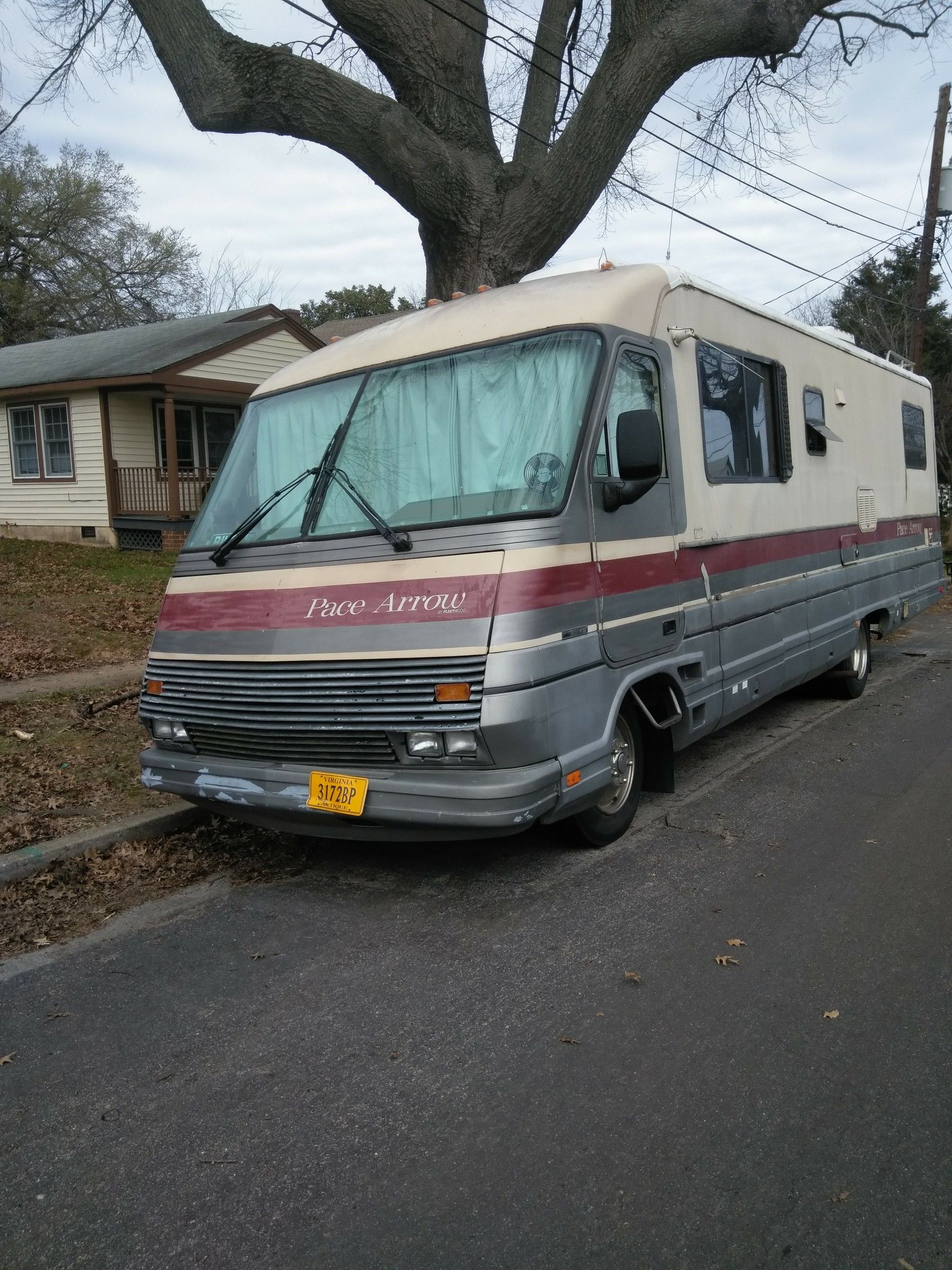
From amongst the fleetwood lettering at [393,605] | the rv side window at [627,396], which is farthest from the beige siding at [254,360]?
the fleetwood lettering at [393,605]

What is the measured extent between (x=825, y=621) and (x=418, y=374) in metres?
4.17

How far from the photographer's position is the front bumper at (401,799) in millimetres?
4457

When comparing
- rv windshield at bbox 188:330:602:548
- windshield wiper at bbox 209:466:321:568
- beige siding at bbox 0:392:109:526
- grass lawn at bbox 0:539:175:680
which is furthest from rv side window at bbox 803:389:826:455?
beige siding at bbox 0:392:109:526

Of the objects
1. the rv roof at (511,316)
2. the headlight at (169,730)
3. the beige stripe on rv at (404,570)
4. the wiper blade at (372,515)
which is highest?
the rv roof at (511,316)

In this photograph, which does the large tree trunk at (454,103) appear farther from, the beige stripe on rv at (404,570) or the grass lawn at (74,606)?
the beige stripe on rv at (404,570)

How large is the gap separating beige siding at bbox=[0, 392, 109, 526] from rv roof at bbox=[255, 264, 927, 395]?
17.0 meters

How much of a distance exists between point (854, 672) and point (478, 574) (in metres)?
5.63

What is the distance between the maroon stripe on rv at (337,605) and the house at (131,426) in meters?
15.7

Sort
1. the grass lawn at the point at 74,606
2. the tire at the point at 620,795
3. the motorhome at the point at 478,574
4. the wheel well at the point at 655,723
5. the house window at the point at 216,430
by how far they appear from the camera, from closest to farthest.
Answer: the motorhome at the point at 478,574 < the tire at the point at 620,795 < the wheel well at the point at 655,723 < the grass lawn at the point at 74,606 < the house window at the point at 216,430

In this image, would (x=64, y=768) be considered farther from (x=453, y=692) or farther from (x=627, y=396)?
(x=627, y=396)

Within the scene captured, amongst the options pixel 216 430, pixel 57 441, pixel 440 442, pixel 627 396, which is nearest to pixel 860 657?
pixel 627 396

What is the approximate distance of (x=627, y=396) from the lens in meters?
5.30

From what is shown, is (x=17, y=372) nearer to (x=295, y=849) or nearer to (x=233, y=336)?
(x=233, y=336)

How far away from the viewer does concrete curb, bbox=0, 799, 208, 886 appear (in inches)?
206
